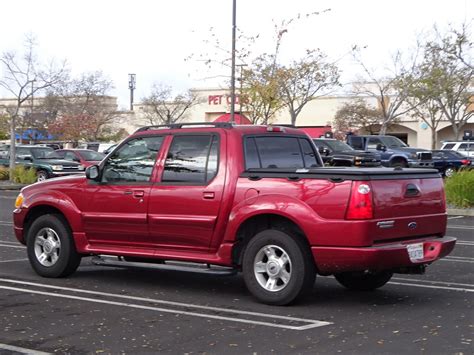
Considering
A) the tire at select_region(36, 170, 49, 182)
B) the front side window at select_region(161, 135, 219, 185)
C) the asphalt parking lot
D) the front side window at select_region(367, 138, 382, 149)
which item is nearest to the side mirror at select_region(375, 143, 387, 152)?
the front side window at select_region(367, 138, 382, 149)

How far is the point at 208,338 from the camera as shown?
21.8 feet

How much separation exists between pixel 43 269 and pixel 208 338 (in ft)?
12.4

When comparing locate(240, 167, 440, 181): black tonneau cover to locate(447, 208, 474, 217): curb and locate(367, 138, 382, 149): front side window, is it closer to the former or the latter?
locate(447, 208, 474, 217): curb

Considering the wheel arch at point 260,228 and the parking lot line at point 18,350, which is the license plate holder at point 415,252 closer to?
the wheel arch at point 260,228

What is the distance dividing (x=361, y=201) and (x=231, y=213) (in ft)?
4.78

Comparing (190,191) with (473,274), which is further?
(473,274)

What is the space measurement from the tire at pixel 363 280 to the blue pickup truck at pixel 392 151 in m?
21.6

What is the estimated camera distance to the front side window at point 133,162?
29.7 feet

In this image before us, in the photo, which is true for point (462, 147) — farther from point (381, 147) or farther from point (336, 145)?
point (336, 145)

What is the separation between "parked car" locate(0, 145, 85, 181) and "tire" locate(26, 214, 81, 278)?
20.0 meters

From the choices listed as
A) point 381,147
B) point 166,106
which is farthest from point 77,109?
point 381,147

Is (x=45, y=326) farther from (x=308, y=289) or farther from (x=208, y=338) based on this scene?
(x=308, y=289)

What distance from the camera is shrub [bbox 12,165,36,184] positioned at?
3167 centimetres

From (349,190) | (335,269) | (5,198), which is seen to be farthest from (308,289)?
(5,198)
